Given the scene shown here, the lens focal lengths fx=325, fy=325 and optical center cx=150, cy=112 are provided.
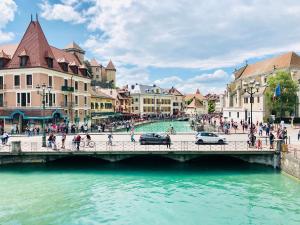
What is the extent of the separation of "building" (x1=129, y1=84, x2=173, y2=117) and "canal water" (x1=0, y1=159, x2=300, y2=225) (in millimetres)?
91662

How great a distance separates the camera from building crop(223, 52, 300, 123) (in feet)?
232

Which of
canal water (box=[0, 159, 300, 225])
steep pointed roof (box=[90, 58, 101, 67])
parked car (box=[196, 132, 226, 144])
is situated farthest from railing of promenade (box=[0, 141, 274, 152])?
steep pointed roof (box=[90, 58, 101, 67])

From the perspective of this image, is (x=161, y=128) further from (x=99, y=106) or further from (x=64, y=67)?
(x=64, y=67)

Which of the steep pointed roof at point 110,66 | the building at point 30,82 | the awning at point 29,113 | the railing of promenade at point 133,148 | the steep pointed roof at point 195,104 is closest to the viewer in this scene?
the railing of promenade at point 133,148

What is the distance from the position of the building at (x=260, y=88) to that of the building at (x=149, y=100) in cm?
3351

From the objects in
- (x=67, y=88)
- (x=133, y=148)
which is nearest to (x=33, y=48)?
(x=67, y=88)

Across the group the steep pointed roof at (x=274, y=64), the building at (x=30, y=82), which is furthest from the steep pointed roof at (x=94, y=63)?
the building at (x=30, y=82)

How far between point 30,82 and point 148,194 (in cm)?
3186

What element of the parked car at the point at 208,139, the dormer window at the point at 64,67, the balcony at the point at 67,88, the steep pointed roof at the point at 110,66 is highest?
the steep pointed roof at the point at 110,66

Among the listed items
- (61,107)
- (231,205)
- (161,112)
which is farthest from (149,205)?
(161,112)

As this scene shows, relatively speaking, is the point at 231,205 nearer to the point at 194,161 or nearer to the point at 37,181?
the point at 194,161

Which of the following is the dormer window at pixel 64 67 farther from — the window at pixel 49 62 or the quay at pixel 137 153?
the quay at pixel 137 153

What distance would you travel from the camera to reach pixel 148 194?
22016 mm

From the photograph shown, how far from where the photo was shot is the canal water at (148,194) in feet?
58.5
